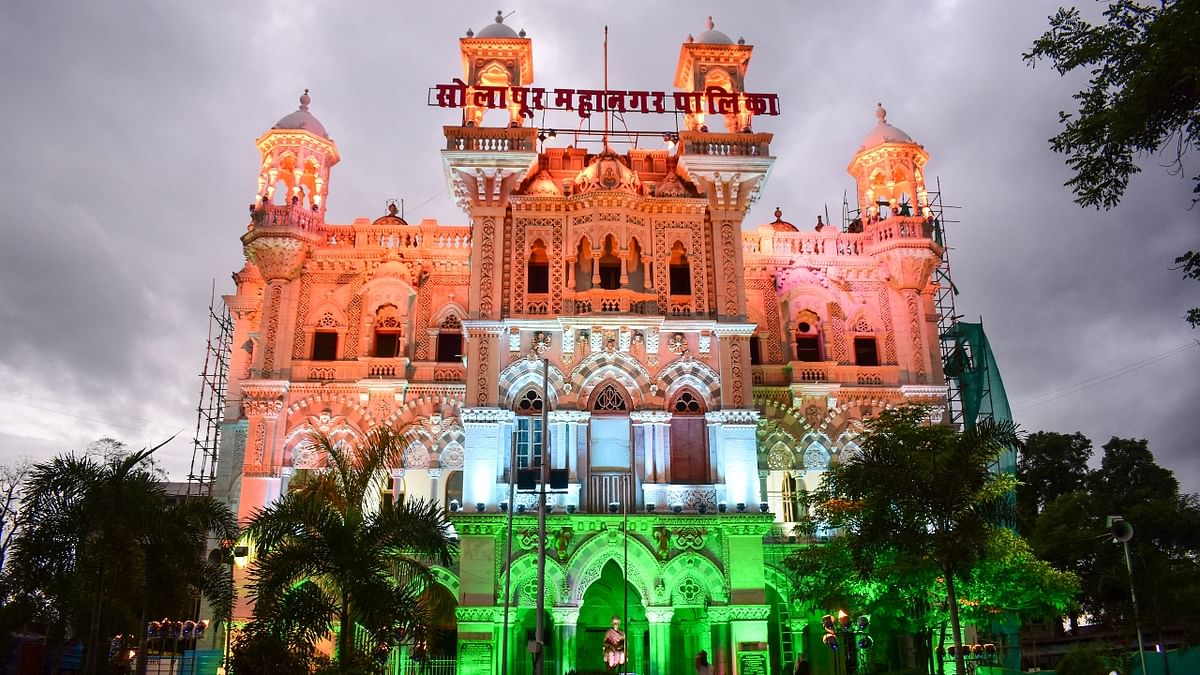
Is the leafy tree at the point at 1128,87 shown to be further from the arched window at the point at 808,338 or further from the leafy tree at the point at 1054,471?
the leafy tree at the point at 1054,471

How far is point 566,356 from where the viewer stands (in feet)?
103

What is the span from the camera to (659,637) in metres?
29.1

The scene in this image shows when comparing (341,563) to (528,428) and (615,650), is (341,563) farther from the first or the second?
(528,428)

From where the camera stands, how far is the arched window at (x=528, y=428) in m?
30.5

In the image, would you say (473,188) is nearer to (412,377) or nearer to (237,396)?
(412,377)

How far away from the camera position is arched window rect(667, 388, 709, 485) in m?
30.9

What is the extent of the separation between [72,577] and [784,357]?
23.6 metres

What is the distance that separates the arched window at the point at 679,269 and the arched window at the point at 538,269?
4.12 m

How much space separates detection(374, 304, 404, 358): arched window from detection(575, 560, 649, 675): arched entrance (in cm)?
1107

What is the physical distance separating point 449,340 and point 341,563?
15.2 m

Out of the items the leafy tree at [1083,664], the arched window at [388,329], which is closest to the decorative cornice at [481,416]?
the arched window at [388,329]

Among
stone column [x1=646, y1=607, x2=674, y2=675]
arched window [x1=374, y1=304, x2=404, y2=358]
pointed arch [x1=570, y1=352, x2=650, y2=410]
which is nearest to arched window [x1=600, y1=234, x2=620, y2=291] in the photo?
pointed arch [x1=570, y1=352, x2=650, y2=410]

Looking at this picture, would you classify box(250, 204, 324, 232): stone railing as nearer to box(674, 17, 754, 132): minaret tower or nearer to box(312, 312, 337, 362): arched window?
box(312, 312, 337, 362): arched window

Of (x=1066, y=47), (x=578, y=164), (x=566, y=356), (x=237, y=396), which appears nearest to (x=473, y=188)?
(x=578, y=164)
